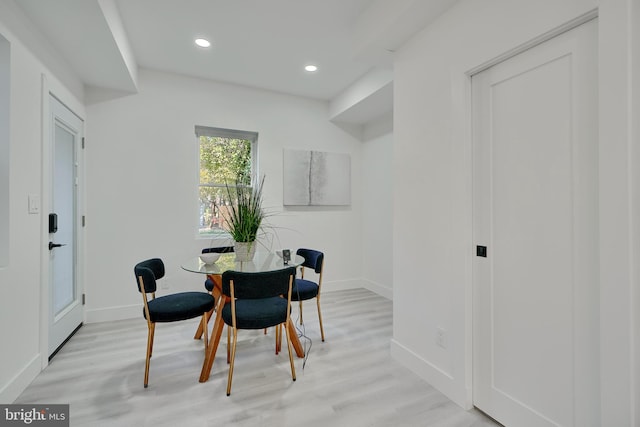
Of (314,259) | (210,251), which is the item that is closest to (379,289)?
(314,259)

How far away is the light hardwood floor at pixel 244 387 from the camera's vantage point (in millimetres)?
1735

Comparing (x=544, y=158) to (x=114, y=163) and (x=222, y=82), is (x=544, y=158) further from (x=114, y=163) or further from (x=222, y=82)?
(x=114, y=163)

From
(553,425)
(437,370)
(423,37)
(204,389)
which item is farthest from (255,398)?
(423,37)

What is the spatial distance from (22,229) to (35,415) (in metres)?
1.13

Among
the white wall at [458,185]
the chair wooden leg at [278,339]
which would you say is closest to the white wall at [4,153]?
the chair wooden leg at [278,339]

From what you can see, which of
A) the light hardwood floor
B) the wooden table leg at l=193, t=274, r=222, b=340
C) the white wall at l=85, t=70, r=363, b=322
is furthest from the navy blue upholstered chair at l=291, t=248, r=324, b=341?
the white wall at l=85, t=70, r=363, b=322

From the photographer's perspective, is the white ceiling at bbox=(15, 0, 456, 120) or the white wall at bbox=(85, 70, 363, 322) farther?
the white wall at bbox=(85, 70, 363, 322)

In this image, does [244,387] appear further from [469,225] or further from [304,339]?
[469,225]

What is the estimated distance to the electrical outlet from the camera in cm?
200

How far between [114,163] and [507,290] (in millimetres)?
3797

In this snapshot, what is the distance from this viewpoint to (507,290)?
65.9 inches

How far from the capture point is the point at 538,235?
59.9 inches

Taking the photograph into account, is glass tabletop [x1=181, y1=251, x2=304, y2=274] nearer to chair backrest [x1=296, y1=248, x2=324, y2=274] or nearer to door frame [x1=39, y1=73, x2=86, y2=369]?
chair backrest [x1=296, y1=248, x2=324, y2=274]

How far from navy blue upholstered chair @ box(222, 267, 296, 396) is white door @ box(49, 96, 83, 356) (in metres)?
1.63
